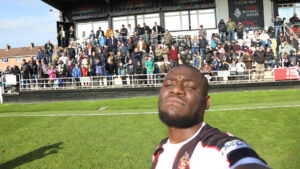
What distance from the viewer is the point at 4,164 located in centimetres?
852

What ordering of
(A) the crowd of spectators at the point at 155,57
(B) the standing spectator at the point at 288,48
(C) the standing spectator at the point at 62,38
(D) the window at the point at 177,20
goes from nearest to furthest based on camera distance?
(A) the crowd of spectators at the point at 155,57
(B) the standing spectator at the point at 288,48
(C) the standing spectator at the point at 62,38
(D) the window at the point at 177,20

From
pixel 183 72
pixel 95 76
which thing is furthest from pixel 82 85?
pixel 183 72

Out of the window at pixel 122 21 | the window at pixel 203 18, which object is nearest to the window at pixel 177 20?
the window at pixel 203 18

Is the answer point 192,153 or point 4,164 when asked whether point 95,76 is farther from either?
point 192,153

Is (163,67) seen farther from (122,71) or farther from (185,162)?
(185,162)

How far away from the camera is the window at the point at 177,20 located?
92.0 ft

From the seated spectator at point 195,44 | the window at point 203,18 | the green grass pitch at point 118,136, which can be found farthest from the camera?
the window at point 203,18

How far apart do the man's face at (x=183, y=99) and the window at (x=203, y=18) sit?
26609mm

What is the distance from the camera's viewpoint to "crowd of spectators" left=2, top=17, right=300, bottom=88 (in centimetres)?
1809

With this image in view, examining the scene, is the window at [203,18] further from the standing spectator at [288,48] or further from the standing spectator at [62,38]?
the standing spectator at [62,38]

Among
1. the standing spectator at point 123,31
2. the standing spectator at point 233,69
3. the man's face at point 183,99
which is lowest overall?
the man's face at point 183,99

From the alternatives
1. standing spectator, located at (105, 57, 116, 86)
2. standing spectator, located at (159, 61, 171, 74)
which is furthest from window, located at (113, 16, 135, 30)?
standing spectator, located at (159, 61, 171, 74)

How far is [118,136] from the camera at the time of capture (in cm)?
981

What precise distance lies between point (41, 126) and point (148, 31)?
1277 cm
